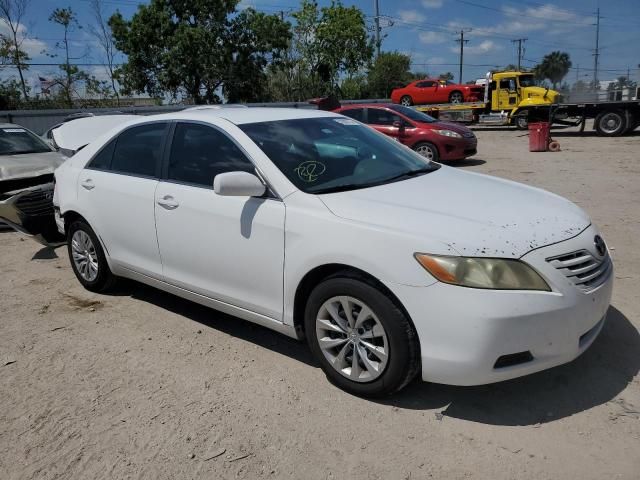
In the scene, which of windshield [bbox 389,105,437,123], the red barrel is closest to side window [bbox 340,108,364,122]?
windshield [bbox 389,105,437,123]

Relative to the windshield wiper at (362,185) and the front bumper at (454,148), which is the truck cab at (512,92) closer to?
the front bumper at (454,148)

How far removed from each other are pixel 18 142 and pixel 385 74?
4198 cm

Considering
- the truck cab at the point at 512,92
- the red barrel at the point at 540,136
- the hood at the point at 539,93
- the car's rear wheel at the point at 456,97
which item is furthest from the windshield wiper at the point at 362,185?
the car's rear wheel at the point at 456,97

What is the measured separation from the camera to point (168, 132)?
4055mm

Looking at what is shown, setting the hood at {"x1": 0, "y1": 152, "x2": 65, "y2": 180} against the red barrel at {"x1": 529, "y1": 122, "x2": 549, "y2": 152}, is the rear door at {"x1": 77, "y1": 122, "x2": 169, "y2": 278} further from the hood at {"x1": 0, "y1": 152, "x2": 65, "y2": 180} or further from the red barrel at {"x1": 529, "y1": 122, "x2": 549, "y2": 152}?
the red barrel at {"x1": 529, "y1": 122, "x2": 549, "y2": 152}

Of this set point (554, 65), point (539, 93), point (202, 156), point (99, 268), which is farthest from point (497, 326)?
point (554, 65)

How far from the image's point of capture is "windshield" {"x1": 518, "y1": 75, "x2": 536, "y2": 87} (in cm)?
2436

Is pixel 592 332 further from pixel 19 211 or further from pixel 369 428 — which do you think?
pixel 19 211

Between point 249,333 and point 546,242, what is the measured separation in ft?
7.29

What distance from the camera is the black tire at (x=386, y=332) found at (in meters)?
2.79

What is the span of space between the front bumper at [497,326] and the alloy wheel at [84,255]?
3092 mm

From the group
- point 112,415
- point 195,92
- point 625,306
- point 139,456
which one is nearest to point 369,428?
point 139,456

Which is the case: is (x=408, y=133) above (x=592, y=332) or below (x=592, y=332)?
above

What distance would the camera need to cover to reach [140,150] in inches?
168
